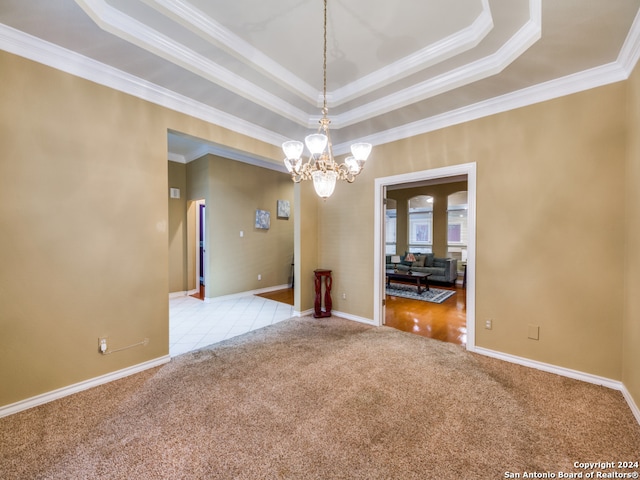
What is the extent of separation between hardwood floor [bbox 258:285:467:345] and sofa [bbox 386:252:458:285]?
92 centimetres

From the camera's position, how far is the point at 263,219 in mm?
5977

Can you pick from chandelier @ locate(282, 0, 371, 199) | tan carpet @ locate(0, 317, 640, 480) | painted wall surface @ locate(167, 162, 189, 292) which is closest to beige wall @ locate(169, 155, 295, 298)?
painted wall surface @ locate(167, 162, 189, 292)

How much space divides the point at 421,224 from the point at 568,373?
610 centimetres

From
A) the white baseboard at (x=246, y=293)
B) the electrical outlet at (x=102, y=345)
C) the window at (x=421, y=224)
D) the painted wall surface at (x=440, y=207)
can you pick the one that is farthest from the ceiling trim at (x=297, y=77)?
the window at (x=421, y=224)

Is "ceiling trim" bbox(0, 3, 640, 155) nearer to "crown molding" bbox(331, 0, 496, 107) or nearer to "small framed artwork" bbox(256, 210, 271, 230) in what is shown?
"crown molding" bbox(331, 0, 496, 107)

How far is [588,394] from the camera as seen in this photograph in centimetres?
214

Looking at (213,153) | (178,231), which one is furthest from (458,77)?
(178,231)

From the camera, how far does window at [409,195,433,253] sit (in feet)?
26.2

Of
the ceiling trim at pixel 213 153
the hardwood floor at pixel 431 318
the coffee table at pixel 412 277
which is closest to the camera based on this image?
the hardwood floor at pixel 431 318

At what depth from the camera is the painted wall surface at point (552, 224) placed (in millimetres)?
2242

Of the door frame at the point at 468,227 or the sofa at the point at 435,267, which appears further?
the sofa at the point at 435,267

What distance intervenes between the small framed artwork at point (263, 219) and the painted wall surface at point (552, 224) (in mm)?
3828

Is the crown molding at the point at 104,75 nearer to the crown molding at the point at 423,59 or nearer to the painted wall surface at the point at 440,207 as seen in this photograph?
the crown molding at the point at 423,59

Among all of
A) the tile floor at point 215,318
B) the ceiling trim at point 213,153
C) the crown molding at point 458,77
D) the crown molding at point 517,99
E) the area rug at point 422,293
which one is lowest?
the tile floor at point 215,318
